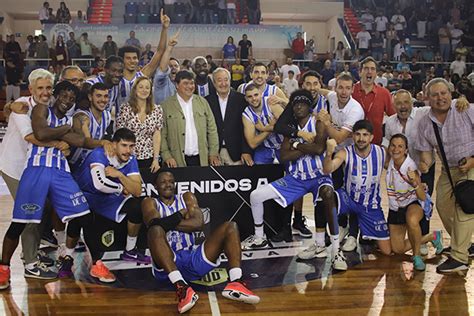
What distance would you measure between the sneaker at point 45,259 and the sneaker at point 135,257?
24.4 inches

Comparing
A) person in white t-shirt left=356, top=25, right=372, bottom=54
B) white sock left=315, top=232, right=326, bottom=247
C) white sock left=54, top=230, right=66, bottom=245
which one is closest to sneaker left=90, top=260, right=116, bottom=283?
white sock left=54, top=230, right=66, bottom=245

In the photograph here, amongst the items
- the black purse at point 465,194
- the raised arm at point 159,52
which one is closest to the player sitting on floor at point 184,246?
the raised arm at point 159,52

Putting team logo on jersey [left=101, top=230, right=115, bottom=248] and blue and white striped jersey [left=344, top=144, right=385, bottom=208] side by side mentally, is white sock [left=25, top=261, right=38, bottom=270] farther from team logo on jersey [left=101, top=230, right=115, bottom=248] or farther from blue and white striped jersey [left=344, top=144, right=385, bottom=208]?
blue and white striped jersey [left=344, top=144, right=385, bottom=208]

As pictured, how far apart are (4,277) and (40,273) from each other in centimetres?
33

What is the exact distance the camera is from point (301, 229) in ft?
20.7

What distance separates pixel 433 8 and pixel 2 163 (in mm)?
19263

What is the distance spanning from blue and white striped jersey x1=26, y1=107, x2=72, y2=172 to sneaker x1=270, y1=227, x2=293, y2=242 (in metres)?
2.23

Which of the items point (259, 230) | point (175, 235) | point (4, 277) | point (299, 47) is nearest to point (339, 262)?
point (259, 230)

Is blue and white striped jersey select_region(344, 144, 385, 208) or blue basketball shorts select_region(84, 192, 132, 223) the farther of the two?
blue and white striped jersey select_region(344, 144, 385, 208)

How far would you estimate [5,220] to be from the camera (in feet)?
22.0

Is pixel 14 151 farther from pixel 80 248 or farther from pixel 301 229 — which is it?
pixel 301 229

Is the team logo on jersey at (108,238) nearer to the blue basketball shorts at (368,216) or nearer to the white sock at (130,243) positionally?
the white sock at (130,243)

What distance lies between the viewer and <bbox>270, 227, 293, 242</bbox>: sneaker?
5.96 meters

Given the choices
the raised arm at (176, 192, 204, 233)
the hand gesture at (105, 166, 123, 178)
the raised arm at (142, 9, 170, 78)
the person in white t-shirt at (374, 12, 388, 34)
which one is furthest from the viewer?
the person in white t-shirt at (374, 12, 388, 34)
